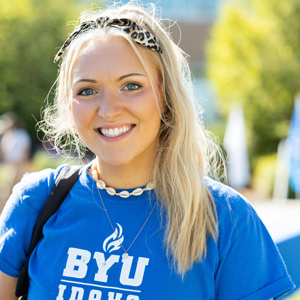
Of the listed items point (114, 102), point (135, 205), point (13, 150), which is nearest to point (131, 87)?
point (114, 102)

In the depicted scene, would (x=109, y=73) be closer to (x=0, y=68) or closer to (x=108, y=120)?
(x=108, y=120)

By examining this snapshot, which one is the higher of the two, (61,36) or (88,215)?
(61,36)

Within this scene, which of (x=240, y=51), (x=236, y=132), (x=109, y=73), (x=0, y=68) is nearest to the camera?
(x=109, y=73)

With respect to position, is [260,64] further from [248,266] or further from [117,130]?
[248,266]

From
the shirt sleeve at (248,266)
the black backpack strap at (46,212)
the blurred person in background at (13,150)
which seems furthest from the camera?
the blurred person in background at (13,150)

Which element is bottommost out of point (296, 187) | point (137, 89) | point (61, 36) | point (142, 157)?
point (142, 157)

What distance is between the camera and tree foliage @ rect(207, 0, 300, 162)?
54.7ft

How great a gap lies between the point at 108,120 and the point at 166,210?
0.41 m

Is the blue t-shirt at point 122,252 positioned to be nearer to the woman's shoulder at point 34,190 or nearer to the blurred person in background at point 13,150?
the woman's shoulder at point 34,190

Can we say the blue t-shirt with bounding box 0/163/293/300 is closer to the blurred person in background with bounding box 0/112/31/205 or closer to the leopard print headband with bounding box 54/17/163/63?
the leopard print headband with bounding box 54/17/163/63

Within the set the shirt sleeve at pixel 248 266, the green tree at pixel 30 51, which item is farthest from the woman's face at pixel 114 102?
the green tree at pixel 30 51

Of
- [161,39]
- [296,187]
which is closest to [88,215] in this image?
[161,39]

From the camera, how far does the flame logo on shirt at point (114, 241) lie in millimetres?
1963

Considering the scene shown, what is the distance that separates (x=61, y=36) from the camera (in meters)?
25.3
